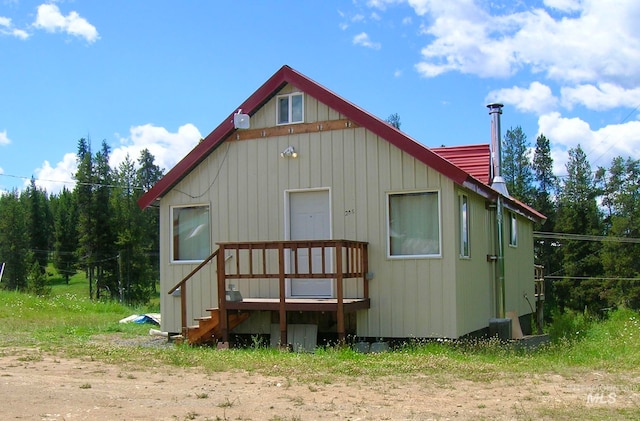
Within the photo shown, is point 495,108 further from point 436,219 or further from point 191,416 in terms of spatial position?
point 191,416

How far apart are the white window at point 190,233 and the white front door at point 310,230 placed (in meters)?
1.86

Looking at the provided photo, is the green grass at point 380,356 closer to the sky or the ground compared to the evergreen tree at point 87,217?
closer to the ground

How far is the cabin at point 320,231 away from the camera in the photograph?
39.6 ft

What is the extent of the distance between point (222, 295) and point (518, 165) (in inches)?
1658

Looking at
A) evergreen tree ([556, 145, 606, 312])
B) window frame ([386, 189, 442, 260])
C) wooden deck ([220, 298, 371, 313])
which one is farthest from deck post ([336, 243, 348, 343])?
→ evergreen tree ([556, 145, 606, 312])

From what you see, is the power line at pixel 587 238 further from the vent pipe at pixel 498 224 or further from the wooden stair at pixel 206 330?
the wooden stair at pixel 206 330

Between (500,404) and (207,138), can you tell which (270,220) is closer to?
(207,138)

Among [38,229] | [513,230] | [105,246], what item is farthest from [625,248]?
[38,229]

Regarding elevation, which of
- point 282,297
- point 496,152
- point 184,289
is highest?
point 496,152

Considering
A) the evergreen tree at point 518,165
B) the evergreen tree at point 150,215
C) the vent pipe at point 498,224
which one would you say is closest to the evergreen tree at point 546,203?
the evergreen tree at point 518,165

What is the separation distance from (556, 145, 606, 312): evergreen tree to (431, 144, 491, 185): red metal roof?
A: 33.3 meters

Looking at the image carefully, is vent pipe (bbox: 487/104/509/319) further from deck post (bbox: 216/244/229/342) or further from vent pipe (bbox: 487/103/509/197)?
deck post (bbox: 216/244/229/342)

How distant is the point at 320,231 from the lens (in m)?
13.2

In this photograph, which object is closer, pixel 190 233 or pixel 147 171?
pixel 190 233
